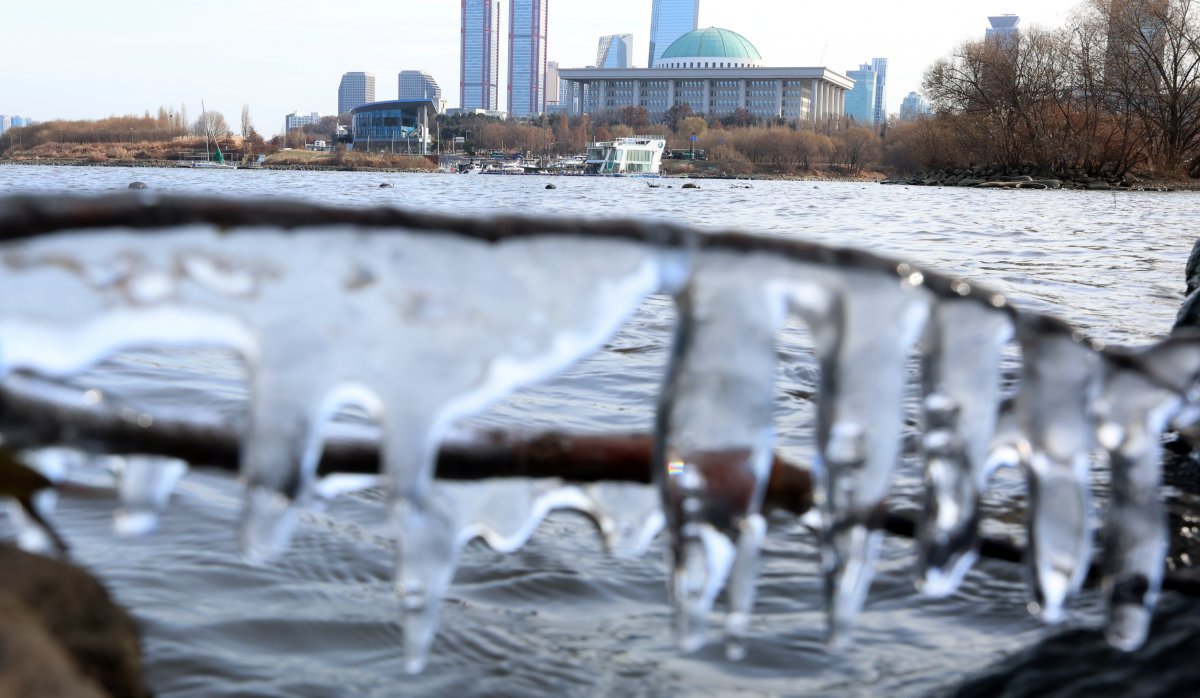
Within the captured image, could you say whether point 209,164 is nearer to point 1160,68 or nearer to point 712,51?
point 712,51

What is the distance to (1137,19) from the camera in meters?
48.1

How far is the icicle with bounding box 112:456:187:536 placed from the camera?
884 mm

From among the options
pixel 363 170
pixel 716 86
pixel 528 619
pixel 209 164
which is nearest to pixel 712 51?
pixel 716 86

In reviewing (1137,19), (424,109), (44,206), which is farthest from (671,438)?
(424,109)

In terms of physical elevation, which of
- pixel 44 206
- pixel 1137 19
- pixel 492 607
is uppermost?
pixel 1137 19

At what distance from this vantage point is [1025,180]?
47562 millimetres

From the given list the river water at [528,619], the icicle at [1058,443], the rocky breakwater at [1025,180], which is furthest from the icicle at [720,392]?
the rocky breakwater at [1025,180]

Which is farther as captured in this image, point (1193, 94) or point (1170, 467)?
point (1193, 94)

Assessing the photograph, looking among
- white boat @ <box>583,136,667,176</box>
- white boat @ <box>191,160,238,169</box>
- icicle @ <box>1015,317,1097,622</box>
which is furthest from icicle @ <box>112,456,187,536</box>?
white boat @ <box>191,160,238,169</box>

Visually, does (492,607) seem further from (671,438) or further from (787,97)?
(787,97)

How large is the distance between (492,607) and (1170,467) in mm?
2385

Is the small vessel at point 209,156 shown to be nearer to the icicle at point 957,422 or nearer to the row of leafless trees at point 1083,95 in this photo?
the row of leafless trees at point 1083,95

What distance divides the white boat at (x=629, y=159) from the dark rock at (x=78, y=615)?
85332 millimetres

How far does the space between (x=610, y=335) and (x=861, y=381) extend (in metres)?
0.24
